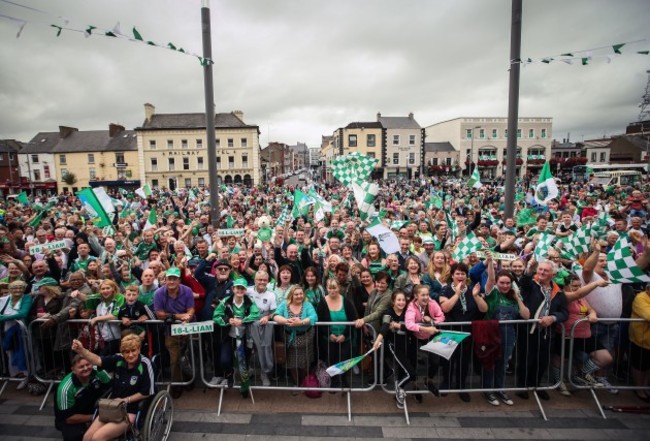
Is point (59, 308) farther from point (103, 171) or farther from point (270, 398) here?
point (103, 171)

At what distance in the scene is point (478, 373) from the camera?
15.4 feet

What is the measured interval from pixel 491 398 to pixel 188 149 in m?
52.3

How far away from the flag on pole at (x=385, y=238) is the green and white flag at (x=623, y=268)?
3.08m

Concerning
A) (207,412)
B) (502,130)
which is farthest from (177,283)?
(502,130)

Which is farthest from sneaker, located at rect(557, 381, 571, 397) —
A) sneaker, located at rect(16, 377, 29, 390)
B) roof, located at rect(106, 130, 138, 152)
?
roof, located at rect(106, 130, 138, 152)

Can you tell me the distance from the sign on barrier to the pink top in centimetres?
254

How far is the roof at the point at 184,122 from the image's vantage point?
1929 inches

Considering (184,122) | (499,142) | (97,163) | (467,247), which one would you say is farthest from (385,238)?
(499,142)

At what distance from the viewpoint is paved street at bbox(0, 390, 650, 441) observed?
3971 mm

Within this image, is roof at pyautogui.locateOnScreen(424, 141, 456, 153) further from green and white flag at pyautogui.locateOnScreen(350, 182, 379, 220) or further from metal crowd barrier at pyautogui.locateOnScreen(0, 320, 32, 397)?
metal crowd barrier at pyautogui.locateOnScreen(0, 320, 32, 397)

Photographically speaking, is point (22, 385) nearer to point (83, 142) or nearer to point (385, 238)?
point (385, 238)

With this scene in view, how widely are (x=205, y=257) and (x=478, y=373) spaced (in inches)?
196

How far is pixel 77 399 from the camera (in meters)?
3.61

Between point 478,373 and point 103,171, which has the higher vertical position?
point 103,171
